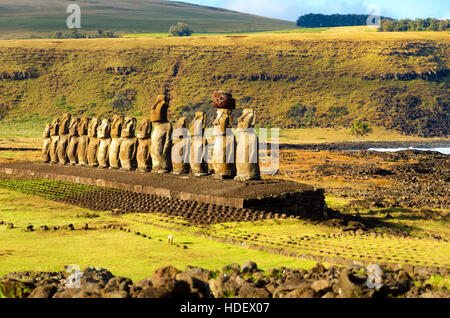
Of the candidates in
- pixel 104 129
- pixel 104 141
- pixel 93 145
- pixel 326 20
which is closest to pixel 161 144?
pixel 104 129

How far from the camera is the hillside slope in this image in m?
62.7

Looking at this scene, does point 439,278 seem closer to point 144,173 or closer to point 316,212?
point 316,212

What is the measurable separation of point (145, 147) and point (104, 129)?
2448mm

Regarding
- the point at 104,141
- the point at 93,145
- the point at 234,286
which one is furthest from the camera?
the point at 93,145

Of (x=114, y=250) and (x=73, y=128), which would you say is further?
(x=73, y=128)

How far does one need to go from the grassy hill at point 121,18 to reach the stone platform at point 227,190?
9690 cm

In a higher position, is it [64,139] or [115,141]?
[115,141]

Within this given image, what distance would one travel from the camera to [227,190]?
1521 cm

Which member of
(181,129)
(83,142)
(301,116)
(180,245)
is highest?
(181,129)

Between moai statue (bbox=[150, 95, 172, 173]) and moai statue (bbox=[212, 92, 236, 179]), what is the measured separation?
2537mm

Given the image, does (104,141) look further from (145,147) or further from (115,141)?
(145,147)
